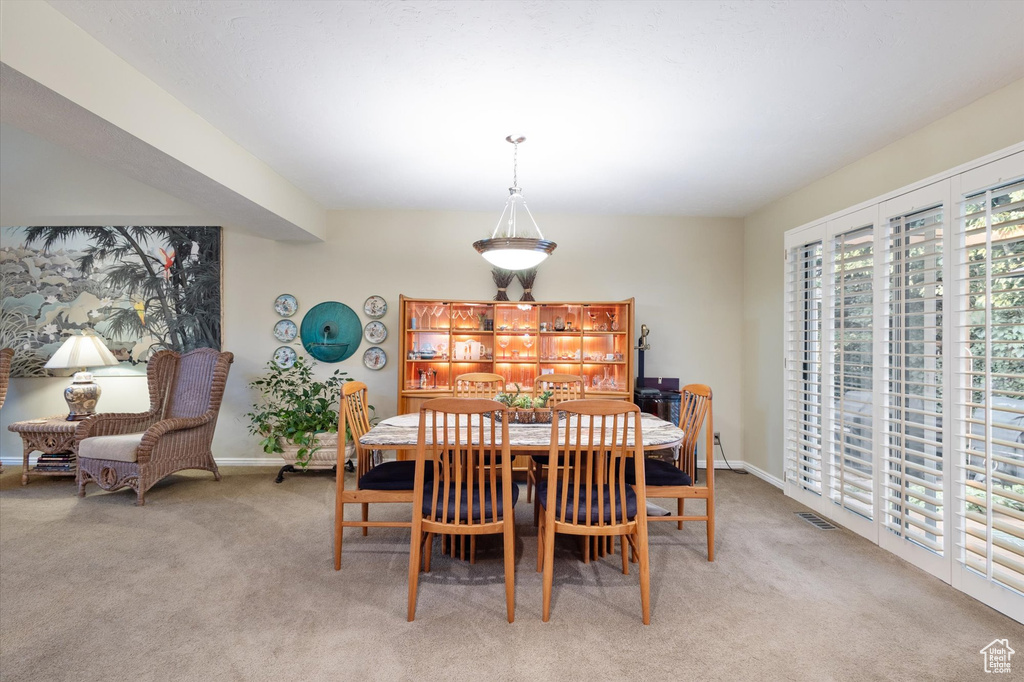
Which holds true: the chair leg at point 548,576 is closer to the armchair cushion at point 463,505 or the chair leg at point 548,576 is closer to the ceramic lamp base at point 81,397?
the armchair cushion at point 463,505

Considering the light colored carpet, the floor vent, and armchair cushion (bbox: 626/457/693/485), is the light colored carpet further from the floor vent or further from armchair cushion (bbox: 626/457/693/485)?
armchair cushion (bbox: 626/457/693/485)

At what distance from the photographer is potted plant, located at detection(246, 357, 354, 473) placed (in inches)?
186

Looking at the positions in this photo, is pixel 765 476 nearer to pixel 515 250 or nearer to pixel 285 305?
pixel 515 250

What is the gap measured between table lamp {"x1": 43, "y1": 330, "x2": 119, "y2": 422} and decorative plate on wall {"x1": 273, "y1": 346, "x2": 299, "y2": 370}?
1.53 meters

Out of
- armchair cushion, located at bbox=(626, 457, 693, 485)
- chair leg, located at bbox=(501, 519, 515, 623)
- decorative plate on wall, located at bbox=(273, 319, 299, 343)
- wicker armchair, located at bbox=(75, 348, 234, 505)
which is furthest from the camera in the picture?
decorative plate on wall, located at bbox=(273, 319, 299, 343)

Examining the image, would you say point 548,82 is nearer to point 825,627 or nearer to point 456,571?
point 456,571

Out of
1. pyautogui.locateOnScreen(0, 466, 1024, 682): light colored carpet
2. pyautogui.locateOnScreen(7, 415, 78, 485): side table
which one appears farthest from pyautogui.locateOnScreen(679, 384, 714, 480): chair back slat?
pyautogui.locateOnScreen(7, 415, 78, 485): side table

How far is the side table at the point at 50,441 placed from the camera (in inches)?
177

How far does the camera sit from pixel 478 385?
4488mm

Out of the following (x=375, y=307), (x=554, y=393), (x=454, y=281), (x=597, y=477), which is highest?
(x=454, y=281)

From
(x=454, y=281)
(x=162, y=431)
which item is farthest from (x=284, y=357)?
(x=454, y=281)

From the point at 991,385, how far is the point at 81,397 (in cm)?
667

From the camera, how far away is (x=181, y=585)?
8.77ft

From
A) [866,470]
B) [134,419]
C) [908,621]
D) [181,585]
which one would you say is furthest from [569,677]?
[134,419]
